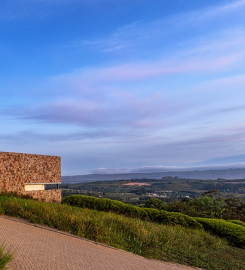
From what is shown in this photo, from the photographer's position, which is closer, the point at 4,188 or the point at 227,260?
the point at 227,260

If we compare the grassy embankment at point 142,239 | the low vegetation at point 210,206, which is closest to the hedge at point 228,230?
the grassy embankment at point 142,239

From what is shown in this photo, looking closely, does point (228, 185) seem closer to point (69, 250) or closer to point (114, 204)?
point (114, 204)

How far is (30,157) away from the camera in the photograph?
1711cm

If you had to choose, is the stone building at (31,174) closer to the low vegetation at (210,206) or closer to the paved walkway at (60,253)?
the low vegetation at (210,206)

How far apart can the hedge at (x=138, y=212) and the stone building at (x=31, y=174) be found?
4270mm

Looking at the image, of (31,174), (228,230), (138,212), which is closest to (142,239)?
(138,212)

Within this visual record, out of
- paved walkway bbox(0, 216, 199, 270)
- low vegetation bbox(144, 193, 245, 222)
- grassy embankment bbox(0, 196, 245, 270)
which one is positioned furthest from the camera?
low vegetation bbox(144, 193, 245, 222)

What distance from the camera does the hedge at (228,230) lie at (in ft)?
33.9

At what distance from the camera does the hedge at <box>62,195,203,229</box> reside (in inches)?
437

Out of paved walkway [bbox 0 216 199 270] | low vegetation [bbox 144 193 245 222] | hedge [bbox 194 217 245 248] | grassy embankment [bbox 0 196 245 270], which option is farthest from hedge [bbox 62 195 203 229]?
paved walkway [bbox 0 216 199 270]

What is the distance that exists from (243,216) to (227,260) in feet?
32.2

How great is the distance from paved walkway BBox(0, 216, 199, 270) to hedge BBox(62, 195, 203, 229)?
5.13 meters

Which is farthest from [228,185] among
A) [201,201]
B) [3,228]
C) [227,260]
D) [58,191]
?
[3,228]

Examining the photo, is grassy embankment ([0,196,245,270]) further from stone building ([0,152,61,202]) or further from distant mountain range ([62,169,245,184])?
distant mountain range ([62,169,245,184])
